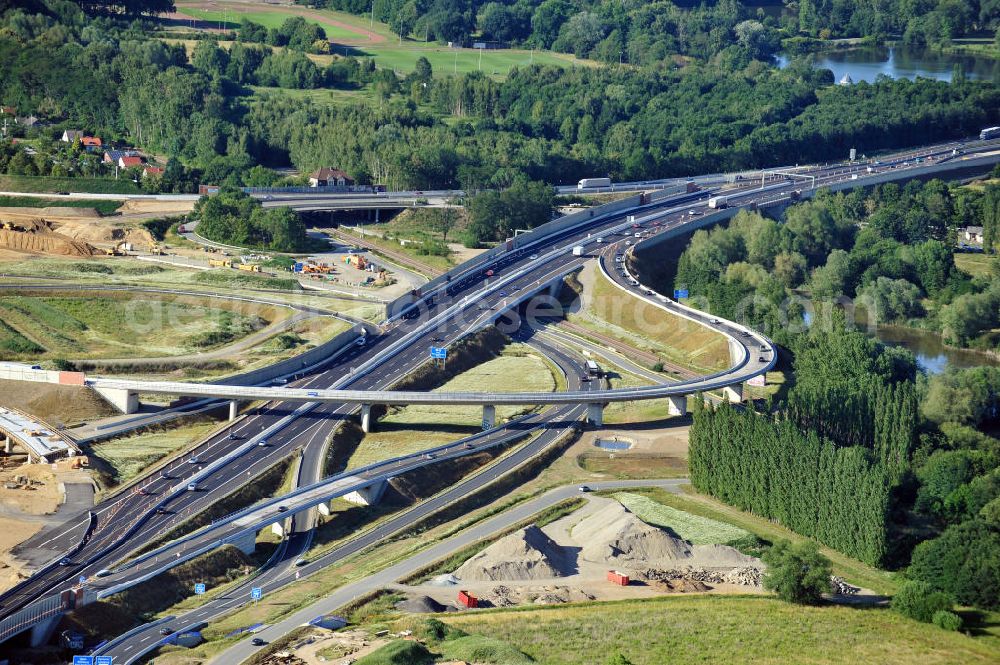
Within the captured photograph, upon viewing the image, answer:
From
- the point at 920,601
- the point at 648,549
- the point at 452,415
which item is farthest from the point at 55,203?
the point at 920,601

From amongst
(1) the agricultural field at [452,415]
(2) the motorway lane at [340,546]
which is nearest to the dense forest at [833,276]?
(1) the agricultural field at [452,415]

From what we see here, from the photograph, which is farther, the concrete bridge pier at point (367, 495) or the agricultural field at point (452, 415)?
the agricultural field at point (452, 415)

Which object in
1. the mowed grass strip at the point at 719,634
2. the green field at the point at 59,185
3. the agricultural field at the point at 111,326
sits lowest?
the mowed grass strip at the point at 719,634

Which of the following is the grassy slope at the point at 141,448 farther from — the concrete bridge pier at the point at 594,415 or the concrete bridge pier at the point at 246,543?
the concrete bridge pier at the point at 594,415

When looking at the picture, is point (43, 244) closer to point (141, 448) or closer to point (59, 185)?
point (59, 185)

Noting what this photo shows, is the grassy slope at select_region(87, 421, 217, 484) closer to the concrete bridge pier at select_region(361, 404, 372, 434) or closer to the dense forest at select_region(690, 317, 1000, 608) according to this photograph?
the concrete bridge pier at select_region(361, 404, 372, 434)

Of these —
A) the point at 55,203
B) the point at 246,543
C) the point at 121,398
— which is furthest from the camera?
the point at 55,203
